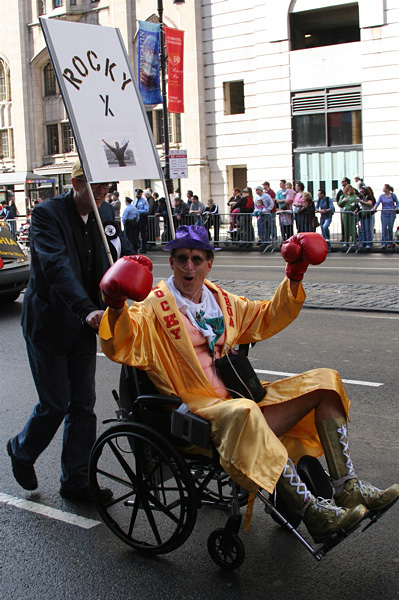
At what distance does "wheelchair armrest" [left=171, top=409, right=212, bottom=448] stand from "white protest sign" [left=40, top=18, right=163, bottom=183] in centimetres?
136

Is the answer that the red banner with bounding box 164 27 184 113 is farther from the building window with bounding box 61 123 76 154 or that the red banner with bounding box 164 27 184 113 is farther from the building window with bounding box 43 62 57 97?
the building window with bounding box 43 62 57 97

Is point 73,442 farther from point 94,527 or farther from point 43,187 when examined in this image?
point 43,187

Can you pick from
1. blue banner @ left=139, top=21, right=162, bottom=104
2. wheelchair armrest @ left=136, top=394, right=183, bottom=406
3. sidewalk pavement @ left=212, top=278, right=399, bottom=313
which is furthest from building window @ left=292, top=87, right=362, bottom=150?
wheelchair armrest @ left=136, top=394, right=183, bottom=406

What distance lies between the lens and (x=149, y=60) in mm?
24234

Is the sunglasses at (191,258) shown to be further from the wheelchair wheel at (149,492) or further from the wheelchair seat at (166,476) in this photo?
the wheelchair wheel at (149,492)

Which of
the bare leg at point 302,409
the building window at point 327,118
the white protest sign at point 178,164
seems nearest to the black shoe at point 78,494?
the bare leg at point 302,409

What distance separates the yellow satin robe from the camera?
319 cm

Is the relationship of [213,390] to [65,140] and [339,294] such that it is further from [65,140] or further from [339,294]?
[65,140]

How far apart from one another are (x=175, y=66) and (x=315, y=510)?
80.7ft

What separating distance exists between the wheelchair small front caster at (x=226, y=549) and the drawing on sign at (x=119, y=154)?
2.01m

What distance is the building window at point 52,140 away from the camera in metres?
41.8

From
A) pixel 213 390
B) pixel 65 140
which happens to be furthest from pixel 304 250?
pixel 65 140

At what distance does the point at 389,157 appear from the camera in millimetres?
26844

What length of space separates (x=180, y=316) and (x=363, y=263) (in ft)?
43.0
